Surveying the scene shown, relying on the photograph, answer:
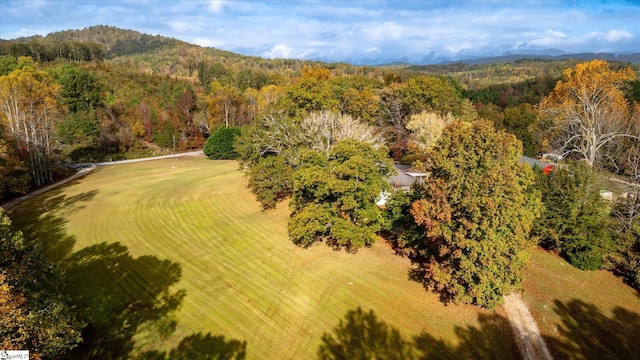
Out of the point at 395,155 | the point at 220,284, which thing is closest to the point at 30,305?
the point at 220,284

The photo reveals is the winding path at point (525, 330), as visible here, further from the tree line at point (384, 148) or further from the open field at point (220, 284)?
the tree line at point (384, 148)

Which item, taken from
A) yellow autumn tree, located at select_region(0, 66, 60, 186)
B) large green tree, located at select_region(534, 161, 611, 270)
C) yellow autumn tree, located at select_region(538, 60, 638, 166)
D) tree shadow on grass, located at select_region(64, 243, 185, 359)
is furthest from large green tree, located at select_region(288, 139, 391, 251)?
yellow autumn tree, located at select_region(0, 66, 60, 186)

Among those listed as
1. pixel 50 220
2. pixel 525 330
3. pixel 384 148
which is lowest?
pixel 525 330

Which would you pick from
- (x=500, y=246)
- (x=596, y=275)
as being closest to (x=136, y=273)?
(x=500, y=246)

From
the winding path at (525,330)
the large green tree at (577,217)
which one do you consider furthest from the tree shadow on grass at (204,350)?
the large green tree at (577,217)

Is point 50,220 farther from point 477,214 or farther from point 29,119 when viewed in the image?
point 477,214
